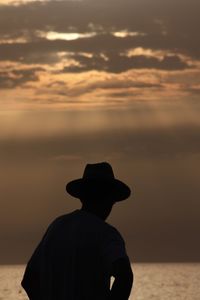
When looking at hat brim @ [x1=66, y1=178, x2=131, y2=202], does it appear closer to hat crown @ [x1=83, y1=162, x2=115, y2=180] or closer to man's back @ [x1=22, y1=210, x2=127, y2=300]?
hat crown @ [x1=83, y1=162, x2=115, y2=180]

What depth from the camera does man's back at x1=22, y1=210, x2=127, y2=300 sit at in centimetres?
623

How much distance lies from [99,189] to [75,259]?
0.48m

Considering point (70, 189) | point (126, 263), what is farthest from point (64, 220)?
point (126, 263)

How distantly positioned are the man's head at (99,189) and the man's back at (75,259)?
9 cm

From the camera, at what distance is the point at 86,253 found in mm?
6316

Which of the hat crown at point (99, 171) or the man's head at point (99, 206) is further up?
the hat crown at point (99, 171)

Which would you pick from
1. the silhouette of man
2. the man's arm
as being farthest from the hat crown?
the man's arm

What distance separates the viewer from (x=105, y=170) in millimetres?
6543

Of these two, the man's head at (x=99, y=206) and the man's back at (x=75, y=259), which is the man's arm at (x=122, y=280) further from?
the man's head at (x=99, y=206)

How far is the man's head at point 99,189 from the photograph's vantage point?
651 centimetres

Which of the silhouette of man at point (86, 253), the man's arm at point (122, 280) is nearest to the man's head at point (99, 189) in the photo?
the silhouette of man at point (86, 253)

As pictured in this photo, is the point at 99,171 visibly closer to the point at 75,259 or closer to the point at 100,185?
the point at 100,185

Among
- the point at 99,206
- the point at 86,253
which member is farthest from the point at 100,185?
the point at 86,253

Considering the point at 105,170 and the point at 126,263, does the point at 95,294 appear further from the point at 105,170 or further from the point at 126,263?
the point at 105,170
